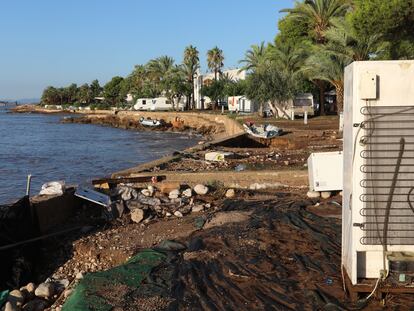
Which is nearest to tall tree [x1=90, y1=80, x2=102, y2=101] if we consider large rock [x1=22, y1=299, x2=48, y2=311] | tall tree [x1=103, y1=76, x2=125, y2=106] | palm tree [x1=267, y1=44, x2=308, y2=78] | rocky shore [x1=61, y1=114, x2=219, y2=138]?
tall tree [x1=103, y1=76, x2=125, y2=106]

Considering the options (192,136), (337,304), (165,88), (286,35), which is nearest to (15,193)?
(337,304)

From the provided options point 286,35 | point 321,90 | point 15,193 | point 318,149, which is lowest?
point 15,193

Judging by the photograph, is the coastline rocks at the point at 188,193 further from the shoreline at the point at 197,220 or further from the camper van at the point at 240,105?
the camper van at the point at 240,105

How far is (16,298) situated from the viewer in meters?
6.49

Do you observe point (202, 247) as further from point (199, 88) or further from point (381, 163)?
point (199, 88)

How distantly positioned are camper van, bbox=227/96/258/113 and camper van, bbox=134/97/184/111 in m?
16.9

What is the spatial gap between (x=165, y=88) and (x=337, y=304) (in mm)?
68148

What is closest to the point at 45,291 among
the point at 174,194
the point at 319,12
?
the point at 174,194

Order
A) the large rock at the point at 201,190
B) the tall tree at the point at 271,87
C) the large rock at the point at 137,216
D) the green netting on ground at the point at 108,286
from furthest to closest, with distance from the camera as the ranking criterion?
the tall tree at the point at 271,87, the large rock at the point at 201,190, the large rock at the point at 137,216, the green netting on ground at the point at 108,286

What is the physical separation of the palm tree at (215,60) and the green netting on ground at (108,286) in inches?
2904

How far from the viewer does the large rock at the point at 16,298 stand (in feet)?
21.0

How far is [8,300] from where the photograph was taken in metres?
6.43

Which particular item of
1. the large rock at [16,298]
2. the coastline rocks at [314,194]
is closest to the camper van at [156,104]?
the coastline rocks at [314,194]

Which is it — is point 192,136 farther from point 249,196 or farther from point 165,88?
point 249,196
